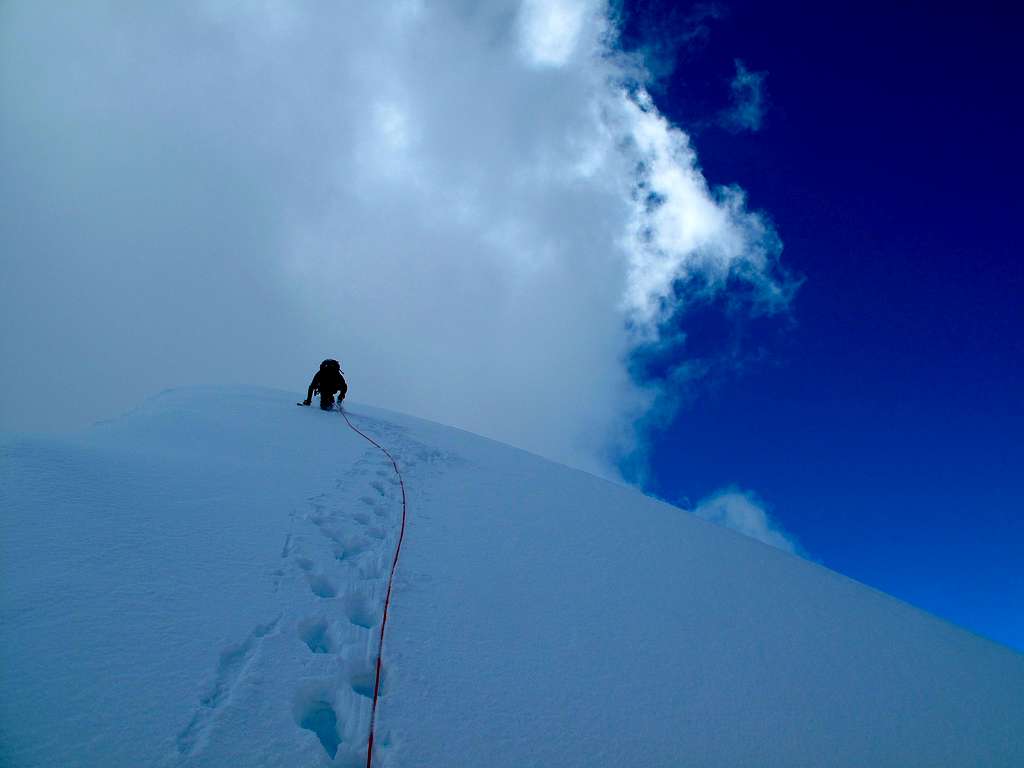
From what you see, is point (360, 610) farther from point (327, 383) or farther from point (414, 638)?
point (327, 383)

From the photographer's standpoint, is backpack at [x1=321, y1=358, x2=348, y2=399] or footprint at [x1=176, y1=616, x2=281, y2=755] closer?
footprint at [x1=176, y1=616, x2=281, y2=755]

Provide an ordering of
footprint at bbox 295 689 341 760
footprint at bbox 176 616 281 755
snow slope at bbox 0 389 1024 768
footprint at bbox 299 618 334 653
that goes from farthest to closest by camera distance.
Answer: footprint at bbox 299 618 334 653 → footprint at bbox 295 689 341 760 → snow slope at bbox 0 389 1024 768 → footprint at bbox 176 616 281 755

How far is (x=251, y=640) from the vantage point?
2646 millimetres

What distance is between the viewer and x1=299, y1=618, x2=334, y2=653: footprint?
9.23 feet

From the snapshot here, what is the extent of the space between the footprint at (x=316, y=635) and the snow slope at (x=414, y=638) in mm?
12

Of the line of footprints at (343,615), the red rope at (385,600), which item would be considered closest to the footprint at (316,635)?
the line of footprints at (343,615)

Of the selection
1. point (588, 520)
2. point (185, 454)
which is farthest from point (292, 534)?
point (588, 520)

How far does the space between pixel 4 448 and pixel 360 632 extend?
3.01 metres

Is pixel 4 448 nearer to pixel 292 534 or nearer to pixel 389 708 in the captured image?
pixel 292 534

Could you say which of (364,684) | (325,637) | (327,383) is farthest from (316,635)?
(327,383)

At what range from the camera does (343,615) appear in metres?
A: 3.12

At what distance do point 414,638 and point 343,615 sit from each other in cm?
48

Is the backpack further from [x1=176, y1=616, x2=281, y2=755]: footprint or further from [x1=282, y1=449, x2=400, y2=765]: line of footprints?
[x1=176, y1=616, x2=281, y2=755]: footprint

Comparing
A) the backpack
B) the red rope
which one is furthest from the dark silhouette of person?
the red rope
